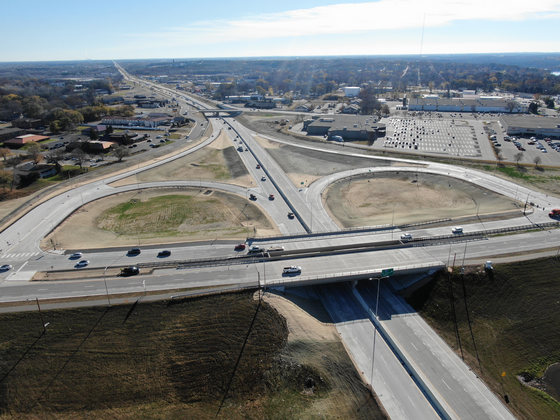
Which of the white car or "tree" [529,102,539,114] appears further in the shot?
"tree" [529,102,539,114]

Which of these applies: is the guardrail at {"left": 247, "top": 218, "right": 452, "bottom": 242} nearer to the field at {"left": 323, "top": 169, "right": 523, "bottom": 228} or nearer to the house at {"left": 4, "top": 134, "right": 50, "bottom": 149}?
the field at {"left": 323, "top": 169, "right": 523, "bottom": 228}

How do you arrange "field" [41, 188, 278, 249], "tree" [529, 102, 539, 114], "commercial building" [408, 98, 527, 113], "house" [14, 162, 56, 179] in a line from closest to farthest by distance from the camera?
"field" [41, 188, 278, 249], "house" [14, 162, 56, 179], "tree" [529, 102, 539, 114], "commercial building" [408, 98, 527, 113]

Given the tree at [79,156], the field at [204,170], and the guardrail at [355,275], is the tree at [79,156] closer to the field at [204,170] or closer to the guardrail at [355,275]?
the field at [204,170]

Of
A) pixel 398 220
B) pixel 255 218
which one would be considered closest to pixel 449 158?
pixel 398 220

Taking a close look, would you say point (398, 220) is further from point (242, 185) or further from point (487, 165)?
point (487, 165)

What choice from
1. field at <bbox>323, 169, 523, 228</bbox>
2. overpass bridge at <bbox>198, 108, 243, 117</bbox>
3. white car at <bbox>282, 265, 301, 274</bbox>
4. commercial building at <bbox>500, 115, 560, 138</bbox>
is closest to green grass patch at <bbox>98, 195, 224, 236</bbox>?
white car at <bbox>282, 265, 301, 274</bbox>
